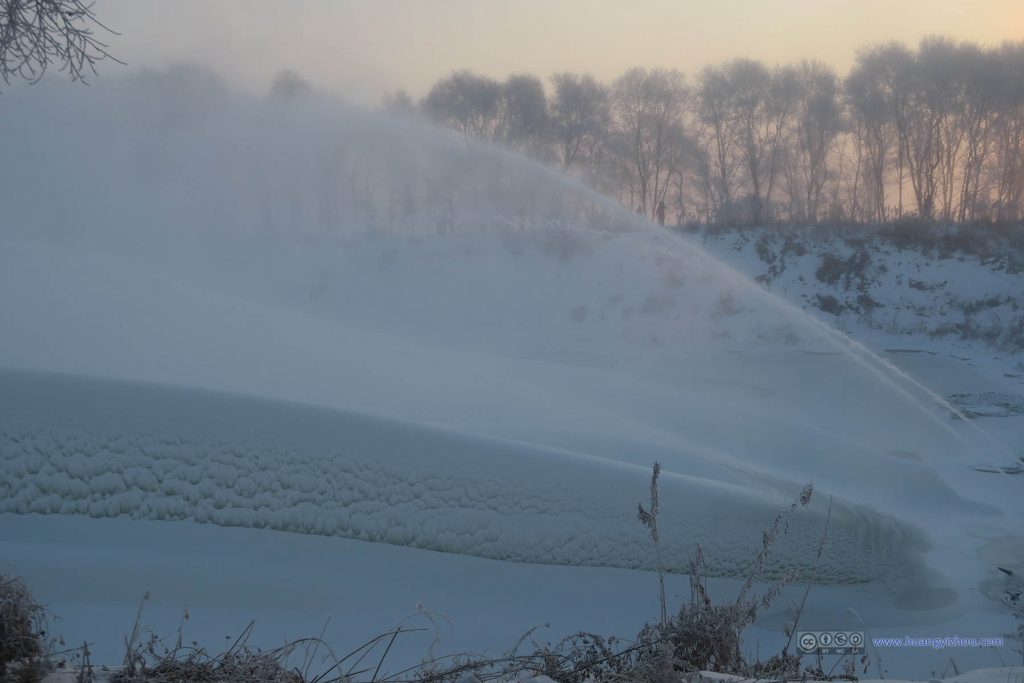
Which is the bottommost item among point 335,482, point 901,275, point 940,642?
point 940,642

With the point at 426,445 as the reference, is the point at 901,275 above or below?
above

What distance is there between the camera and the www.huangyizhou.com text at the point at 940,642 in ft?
19.5

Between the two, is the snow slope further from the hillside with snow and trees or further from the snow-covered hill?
the snow-covered hill

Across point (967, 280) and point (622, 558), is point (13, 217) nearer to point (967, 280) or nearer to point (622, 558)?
point (622, 558)

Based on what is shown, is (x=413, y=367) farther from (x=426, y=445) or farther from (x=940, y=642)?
(x=940, y=642)

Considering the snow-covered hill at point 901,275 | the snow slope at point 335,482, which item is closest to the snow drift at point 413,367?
the snow slope at point 335,482

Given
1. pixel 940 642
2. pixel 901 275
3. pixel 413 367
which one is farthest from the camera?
pixel 901 275

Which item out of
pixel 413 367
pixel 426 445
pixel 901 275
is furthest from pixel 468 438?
pixel 901 275

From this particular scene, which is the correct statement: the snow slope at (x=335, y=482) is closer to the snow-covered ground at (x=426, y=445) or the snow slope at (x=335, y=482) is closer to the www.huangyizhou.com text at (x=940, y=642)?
the snow-covered ground at (x=426, y=445)

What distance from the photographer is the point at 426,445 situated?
6480 mm

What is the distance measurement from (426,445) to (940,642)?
12.9ft

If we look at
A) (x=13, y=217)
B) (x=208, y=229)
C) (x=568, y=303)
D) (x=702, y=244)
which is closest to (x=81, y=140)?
(x=13, y=217)

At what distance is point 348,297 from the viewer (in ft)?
80.6

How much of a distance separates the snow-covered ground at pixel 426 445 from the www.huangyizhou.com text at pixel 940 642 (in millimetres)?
156
